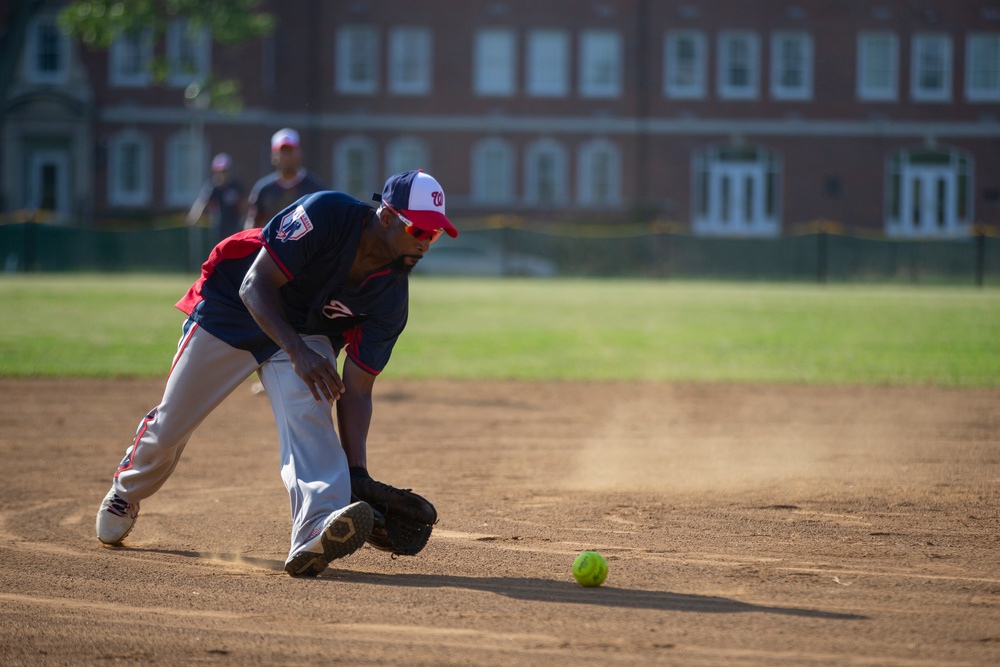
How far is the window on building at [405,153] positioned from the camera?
42.8 meters

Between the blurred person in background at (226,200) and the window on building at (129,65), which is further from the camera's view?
the window on building at (129,65)

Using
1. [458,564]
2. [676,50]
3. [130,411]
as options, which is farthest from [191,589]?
[676,50]

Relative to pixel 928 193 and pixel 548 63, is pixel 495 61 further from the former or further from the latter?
pixel 928 193

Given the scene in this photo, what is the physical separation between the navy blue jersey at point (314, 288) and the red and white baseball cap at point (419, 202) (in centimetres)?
20

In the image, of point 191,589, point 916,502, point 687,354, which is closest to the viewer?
point 191,589

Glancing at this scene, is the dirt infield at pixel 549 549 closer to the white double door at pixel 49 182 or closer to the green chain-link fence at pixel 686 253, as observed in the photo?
the green chain-link fence at pixel 686 253

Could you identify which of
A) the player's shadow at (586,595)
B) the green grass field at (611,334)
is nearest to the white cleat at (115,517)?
the player's shadow at (586,595)

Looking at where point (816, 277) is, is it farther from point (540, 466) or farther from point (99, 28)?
point (540, 466)

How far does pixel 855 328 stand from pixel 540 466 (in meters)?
11.1

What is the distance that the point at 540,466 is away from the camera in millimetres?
8148

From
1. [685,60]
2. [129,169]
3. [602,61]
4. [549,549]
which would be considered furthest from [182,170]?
[549,549]

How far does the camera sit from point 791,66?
42.7m

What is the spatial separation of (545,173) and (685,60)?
20.0ft

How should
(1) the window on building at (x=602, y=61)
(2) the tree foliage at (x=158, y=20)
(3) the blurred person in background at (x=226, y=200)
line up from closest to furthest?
(3) the blurred person in background at (x=226, y=200), (2) the tree foliage at (x=158, y=20), (1) the window on building at (x=602, y=61)
